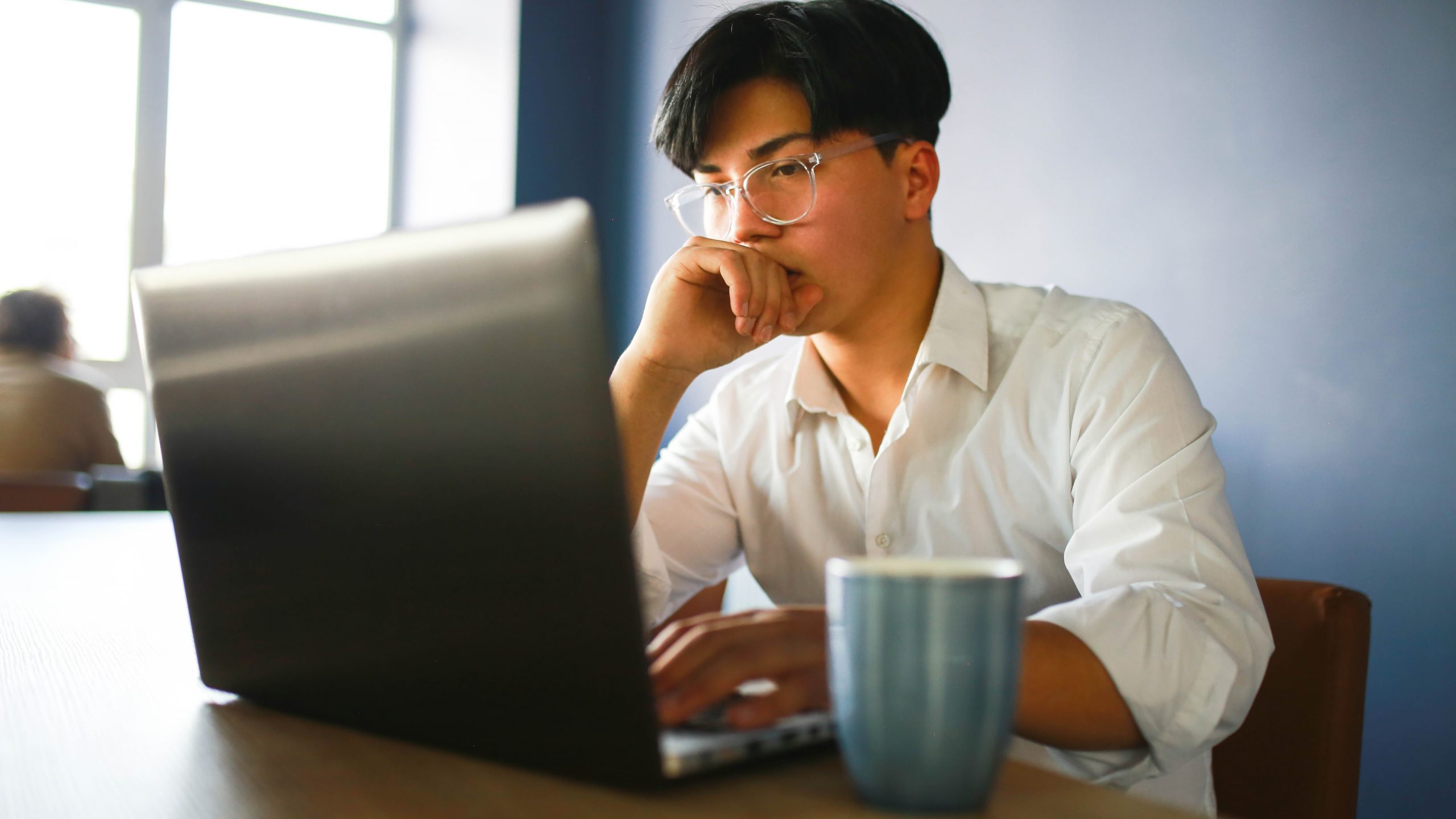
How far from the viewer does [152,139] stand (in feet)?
16.0

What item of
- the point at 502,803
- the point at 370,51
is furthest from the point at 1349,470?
the point at 370,51

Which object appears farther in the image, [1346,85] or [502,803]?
[1346,85]

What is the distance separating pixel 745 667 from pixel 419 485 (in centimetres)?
17

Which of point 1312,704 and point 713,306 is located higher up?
point 713,306

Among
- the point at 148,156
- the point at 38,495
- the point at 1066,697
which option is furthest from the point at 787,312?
the point at 148,156

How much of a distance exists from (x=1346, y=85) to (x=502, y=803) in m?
1.82

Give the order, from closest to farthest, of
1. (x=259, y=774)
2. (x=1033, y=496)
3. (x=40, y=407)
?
(x=259, y=774)
(x=1033, y=496)
(x=40, y=407)

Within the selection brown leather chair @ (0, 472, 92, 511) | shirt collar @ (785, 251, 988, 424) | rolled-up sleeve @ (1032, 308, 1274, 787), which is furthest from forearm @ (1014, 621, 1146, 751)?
brown leather chair @ (0, 472, 92, 511)

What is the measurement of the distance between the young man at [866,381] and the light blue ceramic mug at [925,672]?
487 millimetres

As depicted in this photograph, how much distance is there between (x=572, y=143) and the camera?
181 inches

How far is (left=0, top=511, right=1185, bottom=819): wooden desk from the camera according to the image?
454mm

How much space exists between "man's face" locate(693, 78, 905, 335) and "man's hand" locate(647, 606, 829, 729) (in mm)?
748

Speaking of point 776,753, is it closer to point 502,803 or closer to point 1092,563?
point 502,803

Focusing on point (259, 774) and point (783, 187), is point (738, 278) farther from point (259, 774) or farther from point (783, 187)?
point (259, 774)
